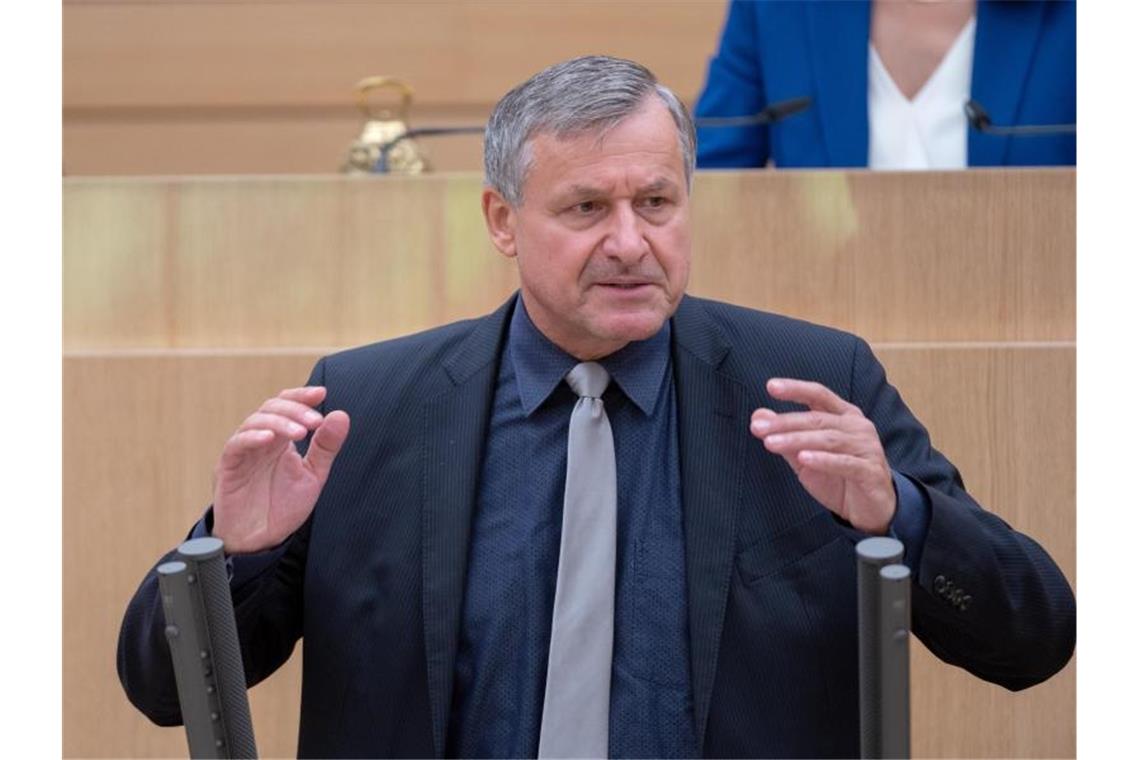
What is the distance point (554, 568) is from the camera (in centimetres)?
174

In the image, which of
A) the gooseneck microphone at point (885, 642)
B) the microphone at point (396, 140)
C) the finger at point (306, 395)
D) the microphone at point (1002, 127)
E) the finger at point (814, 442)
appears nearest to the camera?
the gooseneck microphone at point (885, 642)

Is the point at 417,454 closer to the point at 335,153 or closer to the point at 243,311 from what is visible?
the point at 243,311

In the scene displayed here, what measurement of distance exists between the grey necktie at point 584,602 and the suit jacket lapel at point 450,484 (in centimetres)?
9

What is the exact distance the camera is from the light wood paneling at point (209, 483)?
2291mm

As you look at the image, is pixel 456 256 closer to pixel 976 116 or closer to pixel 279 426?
pixel 976 116

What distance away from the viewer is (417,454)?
5.93 feet

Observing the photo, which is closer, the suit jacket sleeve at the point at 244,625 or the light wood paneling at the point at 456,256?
the suit jacket sleeve at the point at 244,625

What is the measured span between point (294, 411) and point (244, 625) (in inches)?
11.0

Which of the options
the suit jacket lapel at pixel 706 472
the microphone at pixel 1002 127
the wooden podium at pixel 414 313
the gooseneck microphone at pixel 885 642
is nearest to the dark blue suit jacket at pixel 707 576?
the suit jacket lapel at pixel 706 472

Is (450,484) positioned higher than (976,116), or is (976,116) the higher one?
(976,116)

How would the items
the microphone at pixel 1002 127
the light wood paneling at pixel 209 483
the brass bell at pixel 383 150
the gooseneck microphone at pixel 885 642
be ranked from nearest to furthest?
the gooseneck microphone at pixel 885 642 < the light wood paneling at pixel 209 483 < the microphone at pixel 1002 127 < the brass bell at pixel 383 150

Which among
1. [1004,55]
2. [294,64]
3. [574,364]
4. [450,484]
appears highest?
[294,64]

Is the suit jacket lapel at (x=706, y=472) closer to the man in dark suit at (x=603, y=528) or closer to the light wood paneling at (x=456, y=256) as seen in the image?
the man in dark suit at (x=603, y=528)

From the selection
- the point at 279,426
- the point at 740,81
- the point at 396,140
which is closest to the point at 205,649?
the point at 279,426
